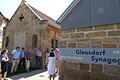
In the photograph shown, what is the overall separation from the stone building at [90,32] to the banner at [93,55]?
15 cm

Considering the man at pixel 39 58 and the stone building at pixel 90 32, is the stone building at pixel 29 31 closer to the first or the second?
the man at pixel 39 58

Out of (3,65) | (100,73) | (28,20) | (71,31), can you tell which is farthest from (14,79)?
(28,20)

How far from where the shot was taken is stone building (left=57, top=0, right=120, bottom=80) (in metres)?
→ 5.62

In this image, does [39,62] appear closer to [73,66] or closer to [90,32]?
[73,66]

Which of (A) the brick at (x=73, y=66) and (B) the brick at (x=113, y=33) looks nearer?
(B) the brick at (x=113, y=33)

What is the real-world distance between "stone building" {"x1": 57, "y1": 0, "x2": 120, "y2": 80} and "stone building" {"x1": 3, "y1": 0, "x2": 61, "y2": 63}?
20.5ft

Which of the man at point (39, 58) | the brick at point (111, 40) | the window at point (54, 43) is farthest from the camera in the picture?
the window at point (54, 43)

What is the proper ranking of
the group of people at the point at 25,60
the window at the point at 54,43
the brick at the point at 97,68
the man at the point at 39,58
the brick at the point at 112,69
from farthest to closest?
1. the window at the point at 54,43
2. the man at the point at 39,58
3. the group of people at the point at 25,60
4. the brick at the point at 97,68
5. the brick at the point at 112,69

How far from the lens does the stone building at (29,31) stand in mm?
13648

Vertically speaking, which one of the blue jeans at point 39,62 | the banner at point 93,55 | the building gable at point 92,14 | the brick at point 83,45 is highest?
the building gable at point 92,14

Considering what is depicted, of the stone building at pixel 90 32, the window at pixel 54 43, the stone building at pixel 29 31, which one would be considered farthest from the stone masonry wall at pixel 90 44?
the window at pixel 54 43

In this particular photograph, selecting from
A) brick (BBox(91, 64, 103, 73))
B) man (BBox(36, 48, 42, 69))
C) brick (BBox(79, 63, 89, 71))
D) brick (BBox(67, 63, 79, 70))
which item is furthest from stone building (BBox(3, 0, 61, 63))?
brick (BBox(91, 64, 103, 73))

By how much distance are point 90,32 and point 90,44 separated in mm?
568

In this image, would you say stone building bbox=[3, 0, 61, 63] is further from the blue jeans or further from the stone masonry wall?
the stone masonry wall
